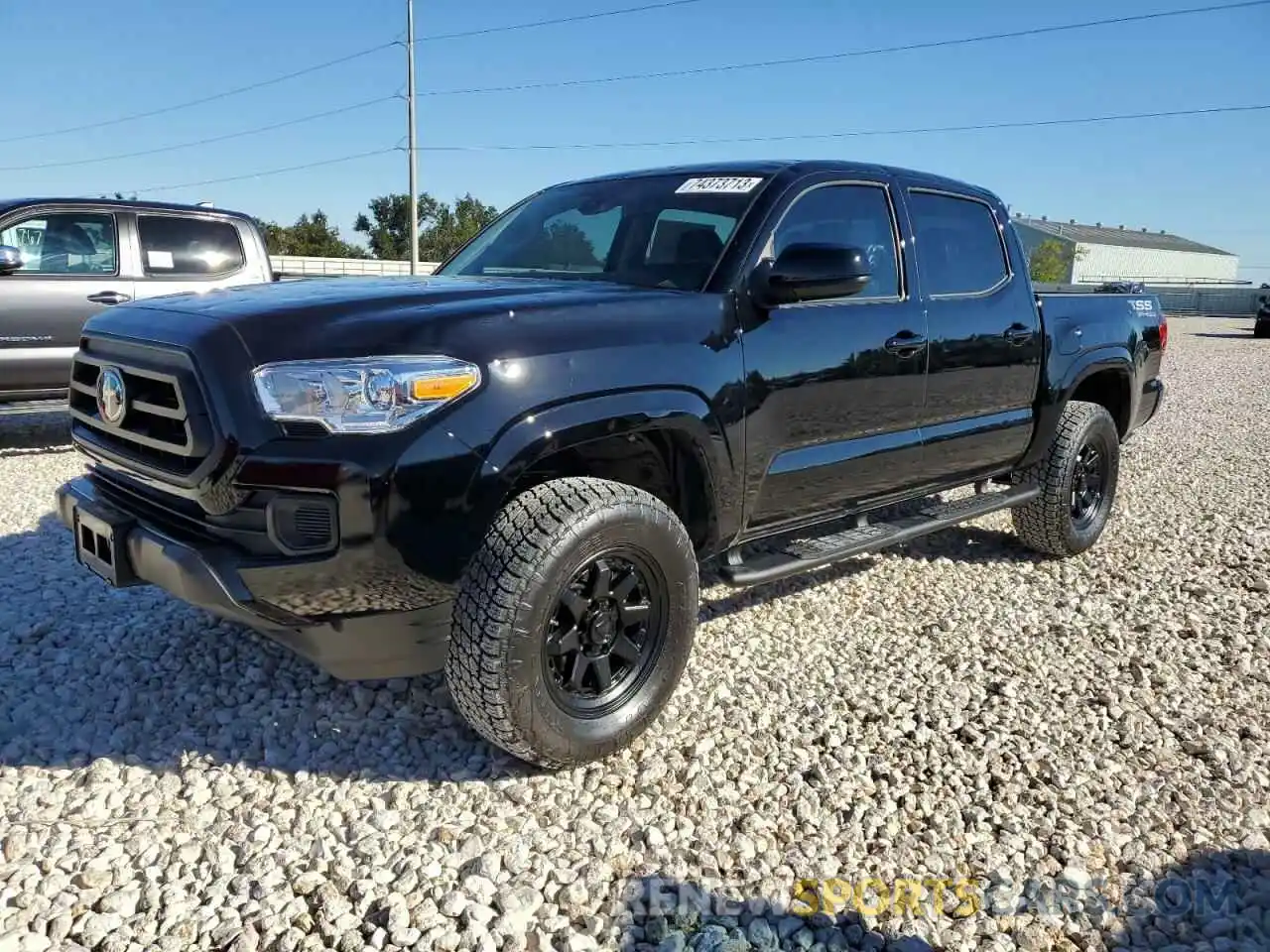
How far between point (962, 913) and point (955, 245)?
10.1ft

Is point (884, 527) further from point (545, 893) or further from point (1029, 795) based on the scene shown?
point (545, 893)

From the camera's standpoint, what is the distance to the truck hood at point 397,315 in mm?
2521

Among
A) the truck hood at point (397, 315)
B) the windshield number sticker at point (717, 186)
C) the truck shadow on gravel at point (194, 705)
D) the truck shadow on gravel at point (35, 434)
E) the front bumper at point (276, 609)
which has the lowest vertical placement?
the truck shadow on gravel at point (35, 434)

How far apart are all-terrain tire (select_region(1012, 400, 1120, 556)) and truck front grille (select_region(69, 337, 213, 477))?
4059 mm

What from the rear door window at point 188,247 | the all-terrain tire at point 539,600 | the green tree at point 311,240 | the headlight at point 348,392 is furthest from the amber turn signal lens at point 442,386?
the green tree at point 311,240

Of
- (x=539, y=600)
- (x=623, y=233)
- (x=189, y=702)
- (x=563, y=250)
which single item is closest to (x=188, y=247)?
(x=563, y=250)

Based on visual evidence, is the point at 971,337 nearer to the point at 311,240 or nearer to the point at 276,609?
the point at 276,609

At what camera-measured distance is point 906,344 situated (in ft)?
12.7

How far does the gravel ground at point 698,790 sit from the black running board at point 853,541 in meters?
0.44

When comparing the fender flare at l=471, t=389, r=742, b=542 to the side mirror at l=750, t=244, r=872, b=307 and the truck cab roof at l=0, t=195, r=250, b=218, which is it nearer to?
the side mirror at l=750, t=244, r=872, b=307

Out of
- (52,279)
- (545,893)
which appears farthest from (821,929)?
(52,279)

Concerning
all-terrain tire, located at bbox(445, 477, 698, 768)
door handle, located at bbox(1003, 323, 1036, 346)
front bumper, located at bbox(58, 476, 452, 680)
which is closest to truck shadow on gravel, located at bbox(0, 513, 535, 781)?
all-terrain tire, located at bbox(445, 477, 698, 768)

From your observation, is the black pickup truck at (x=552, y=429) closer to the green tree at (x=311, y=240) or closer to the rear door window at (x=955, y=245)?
the rear door window at (x=955, y=245)

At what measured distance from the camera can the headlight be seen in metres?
2.44
